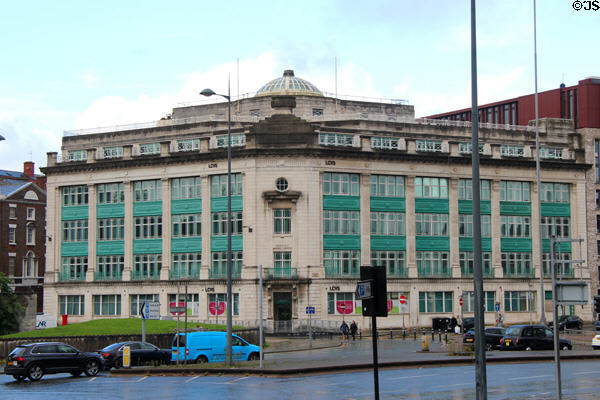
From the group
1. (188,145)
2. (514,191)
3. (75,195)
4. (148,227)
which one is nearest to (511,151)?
(514,191)

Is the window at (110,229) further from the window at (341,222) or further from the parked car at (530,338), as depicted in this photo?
the parked car at (530,338)

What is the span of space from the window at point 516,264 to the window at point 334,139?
19385 mm

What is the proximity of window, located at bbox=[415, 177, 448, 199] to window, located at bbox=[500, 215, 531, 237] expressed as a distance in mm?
6716

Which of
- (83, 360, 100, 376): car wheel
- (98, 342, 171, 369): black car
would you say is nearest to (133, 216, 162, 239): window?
(98, 342, 171, 369): black car

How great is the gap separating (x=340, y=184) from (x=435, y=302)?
1441 cm

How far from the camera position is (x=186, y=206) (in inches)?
3324

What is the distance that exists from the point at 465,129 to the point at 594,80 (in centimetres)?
2156

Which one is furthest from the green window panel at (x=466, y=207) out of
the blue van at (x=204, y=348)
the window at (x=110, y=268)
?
the blue van at (x=204, y=348)

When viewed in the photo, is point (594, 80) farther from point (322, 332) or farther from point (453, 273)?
point (322, 332)

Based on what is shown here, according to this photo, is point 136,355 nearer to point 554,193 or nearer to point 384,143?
point 384,143

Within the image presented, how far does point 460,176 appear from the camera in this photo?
86938 millimetres

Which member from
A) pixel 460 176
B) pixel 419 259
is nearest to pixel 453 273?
pixel 419 259

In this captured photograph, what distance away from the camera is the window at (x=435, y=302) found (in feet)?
276

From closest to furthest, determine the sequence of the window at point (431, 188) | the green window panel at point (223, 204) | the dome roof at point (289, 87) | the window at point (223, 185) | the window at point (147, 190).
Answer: the green window panel at point (223, 204), the window at point (223, 185), the window at point (431, 188), the window at point (147, 190), the dome roof at point (289, 87)
